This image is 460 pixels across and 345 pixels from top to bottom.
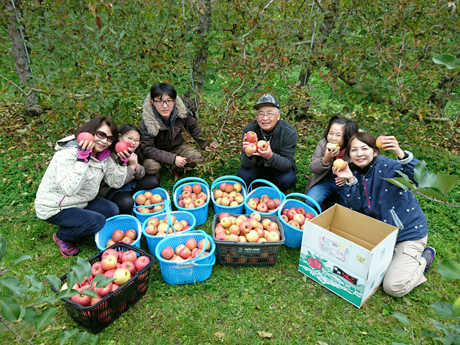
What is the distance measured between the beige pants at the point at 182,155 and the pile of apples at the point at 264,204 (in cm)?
102

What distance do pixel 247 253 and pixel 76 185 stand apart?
1.73 m

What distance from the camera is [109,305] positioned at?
7.40ft

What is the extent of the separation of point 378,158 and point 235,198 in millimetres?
1617

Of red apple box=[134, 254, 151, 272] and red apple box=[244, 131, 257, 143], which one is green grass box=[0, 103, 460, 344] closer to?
red apple box=[134, 254, 151, 272]

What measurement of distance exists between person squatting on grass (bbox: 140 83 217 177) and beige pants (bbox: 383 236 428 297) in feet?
7.79

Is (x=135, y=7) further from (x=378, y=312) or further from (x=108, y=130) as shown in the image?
(x=378, y=312)

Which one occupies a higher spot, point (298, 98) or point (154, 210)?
point (298, 98)

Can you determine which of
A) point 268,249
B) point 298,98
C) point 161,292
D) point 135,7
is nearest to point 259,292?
point 268,249

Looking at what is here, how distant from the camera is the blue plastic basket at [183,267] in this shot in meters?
2.61

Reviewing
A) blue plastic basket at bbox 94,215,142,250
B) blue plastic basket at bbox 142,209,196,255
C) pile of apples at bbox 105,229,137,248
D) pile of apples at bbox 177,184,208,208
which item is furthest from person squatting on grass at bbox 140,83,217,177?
pile of apples at bbox 105,229,137,248

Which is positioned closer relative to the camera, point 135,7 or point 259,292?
point 259,292

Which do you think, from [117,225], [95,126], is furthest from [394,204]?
[95,126]

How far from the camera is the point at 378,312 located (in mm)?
2510

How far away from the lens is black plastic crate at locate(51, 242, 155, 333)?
2152 millimetres
